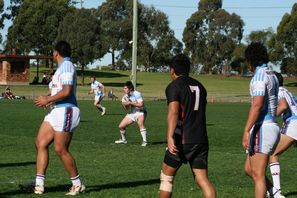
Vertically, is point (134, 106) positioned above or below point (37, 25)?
below

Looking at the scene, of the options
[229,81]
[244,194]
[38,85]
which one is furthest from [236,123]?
[229,81]

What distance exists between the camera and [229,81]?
322ft

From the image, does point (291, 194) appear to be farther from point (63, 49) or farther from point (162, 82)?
point (162, 82)

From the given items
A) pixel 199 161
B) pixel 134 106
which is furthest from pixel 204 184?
pixel 134 106

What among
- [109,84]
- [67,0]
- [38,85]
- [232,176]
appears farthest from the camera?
[67,0]

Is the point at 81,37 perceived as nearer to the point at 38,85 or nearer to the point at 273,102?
the point at 38,85

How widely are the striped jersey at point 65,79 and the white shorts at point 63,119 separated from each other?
11 cm

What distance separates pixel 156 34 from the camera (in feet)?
361

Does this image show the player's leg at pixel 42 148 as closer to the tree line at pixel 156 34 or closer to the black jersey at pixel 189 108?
the black jersey at pixel 189 108

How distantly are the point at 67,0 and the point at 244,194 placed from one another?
9536 centimetres

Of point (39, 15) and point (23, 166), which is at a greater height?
point (39, 15)

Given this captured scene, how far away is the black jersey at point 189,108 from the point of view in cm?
741

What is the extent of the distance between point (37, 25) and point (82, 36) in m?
14.6

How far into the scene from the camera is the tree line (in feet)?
306
